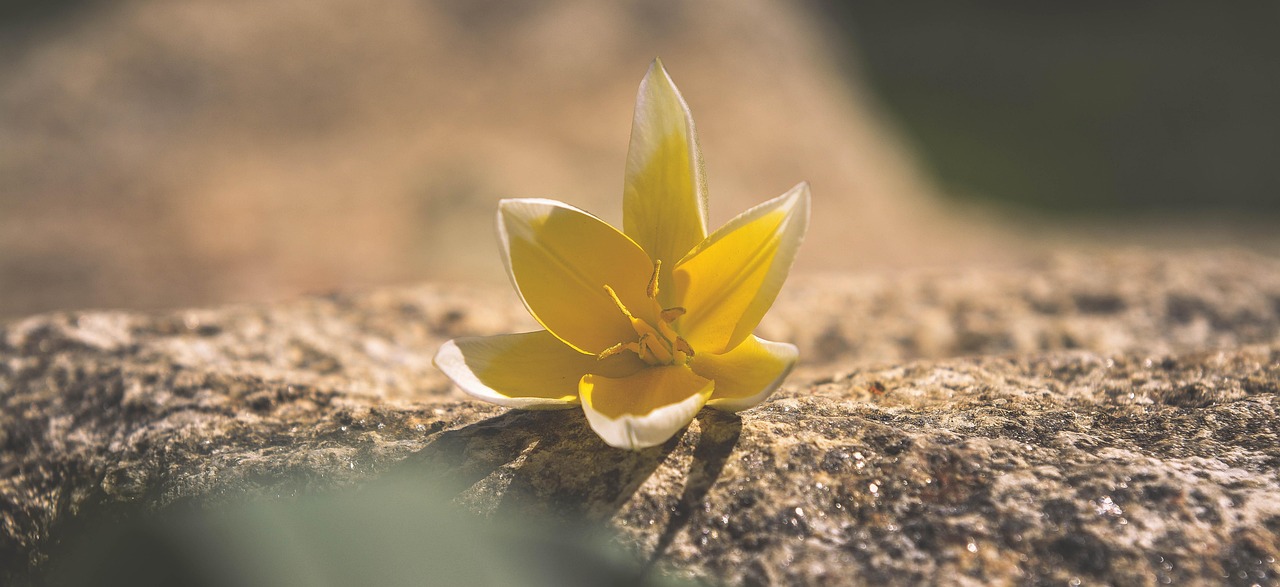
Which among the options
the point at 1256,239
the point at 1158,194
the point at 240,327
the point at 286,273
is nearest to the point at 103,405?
the point at 240,327

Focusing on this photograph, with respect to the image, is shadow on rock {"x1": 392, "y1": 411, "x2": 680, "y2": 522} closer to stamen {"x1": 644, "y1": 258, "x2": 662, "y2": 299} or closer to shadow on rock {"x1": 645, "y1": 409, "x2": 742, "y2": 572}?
shadow on rock {"x1": 645, "y1": 409, "x2": 742, "y2": 572}

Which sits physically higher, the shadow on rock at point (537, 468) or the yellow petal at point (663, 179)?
the yellow petal at point (663, 179)

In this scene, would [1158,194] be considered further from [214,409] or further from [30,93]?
[30,93]

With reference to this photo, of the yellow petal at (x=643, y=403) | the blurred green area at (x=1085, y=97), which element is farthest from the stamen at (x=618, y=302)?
the blurred green area at (x=1085, y=97)

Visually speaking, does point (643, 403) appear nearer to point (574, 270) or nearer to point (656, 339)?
point (656, 339)

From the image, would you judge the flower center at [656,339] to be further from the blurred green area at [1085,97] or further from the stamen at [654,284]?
the blurred green area at [1085,97]

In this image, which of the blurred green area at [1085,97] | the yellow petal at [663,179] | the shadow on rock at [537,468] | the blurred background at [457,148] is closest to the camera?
the shadow on rock at [537,468]

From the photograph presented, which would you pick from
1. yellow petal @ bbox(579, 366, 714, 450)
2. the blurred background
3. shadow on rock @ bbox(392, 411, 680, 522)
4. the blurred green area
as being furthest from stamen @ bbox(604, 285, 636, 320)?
the blurred green area
